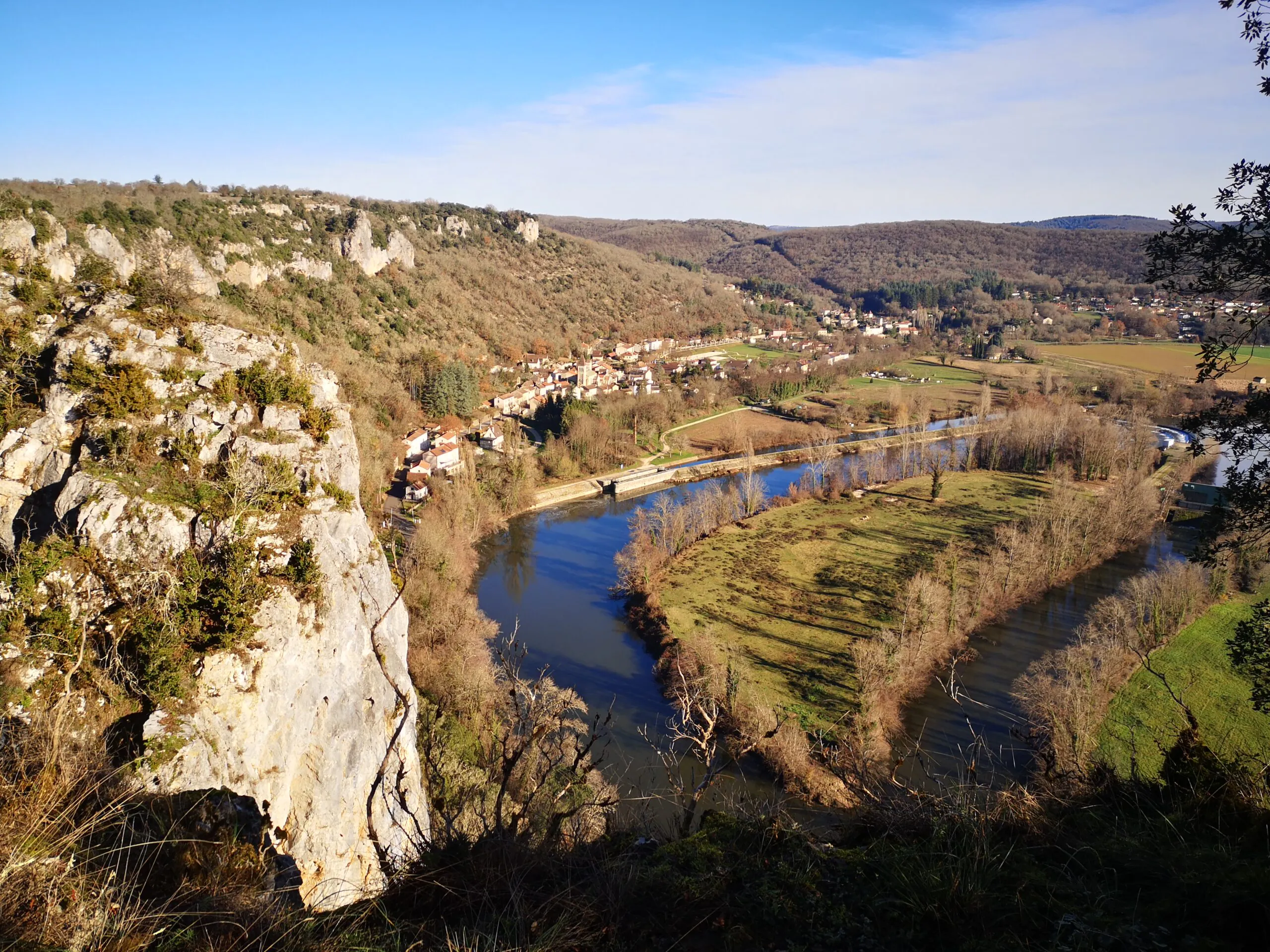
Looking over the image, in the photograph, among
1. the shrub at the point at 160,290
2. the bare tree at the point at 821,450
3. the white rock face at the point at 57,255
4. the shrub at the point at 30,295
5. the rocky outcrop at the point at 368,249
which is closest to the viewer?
the shrub at the point at 30,295

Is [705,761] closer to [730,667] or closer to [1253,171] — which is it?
[1253,171]

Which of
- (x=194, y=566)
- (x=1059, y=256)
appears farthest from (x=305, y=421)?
(x=1059, y=256)

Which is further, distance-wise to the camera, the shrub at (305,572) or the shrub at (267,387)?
the shrub at (267,387)

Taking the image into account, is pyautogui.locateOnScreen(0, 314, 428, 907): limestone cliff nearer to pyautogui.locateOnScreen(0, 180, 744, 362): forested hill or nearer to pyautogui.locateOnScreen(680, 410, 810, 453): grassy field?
pyautogui.locateOnScreen(0, 180, 744, 362): forested hill

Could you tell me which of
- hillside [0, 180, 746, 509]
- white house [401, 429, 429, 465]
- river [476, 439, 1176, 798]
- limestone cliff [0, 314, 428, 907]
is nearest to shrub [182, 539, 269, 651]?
limestone cliff [0, 314, 428, 907]

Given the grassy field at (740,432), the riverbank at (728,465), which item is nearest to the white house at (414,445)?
the riverbank at (728,465)

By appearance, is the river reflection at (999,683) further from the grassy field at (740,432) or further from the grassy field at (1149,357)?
the grassy field at (1149,357)

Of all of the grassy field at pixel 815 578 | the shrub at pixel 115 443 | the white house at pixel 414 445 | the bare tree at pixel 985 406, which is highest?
the shrub at pixel 115 443
